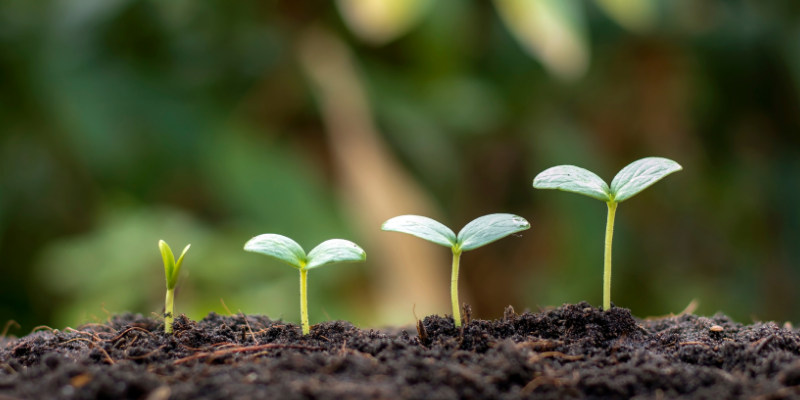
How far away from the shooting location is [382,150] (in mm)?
2477

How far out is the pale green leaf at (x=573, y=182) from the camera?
624 millimetres

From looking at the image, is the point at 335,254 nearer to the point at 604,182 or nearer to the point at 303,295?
the point at 303,295

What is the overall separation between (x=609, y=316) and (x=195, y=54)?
2.21m

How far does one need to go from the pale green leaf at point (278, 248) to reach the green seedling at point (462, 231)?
0.10 metres

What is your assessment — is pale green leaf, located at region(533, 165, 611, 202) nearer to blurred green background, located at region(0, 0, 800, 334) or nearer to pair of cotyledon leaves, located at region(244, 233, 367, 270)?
pair of cotyledon leaves, located at region(244, 233, 367, 270)

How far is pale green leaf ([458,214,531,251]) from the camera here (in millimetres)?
619

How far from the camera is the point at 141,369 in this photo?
569 mm

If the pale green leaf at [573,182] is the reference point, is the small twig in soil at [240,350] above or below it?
below

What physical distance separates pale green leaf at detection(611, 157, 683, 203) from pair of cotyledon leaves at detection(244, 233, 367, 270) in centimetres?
29

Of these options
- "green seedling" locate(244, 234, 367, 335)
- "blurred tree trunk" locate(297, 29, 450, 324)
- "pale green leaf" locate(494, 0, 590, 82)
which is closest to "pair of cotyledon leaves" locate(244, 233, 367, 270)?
"green seedling" locate(244, 234, 367, 335)

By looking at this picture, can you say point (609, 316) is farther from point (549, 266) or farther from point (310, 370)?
point (549, 266)

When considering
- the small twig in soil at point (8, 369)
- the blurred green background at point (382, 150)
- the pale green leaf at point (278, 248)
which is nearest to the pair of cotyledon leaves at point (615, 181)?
the pale green leaf at point (278, 248)

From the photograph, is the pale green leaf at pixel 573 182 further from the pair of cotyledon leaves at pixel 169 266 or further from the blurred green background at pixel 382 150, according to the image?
the blurred green background at pixel 382 150

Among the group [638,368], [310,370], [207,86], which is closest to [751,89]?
[207,86]
